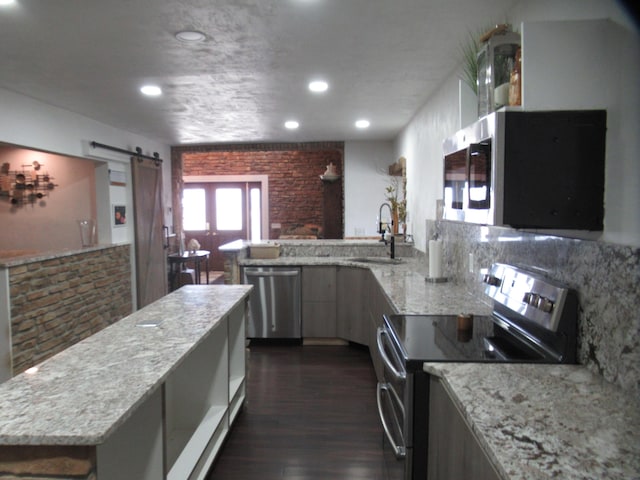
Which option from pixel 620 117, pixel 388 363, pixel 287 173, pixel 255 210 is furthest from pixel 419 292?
pixel 255 210

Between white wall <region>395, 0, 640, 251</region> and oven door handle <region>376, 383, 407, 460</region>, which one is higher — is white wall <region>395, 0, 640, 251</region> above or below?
above

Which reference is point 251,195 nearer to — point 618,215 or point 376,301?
point 376,301

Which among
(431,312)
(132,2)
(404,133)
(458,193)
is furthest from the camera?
(404,133)

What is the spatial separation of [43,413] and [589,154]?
5.65ft

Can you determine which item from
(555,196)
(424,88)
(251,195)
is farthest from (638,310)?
(251,195)

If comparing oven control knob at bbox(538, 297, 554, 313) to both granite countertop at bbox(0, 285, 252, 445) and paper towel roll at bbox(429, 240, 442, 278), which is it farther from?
paper towel roll at bbox(429, 240, 442, 278)

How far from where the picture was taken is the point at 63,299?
4293 millimetres

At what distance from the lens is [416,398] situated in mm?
1594

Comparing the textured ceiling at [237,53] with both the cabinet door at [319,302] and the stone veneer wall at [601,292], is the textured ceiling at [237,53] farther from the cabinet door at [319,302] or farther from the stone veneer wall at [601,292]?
the cabinet door at [319,302]

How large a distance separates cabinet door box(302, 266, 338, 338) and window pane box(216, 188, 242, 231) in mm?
5148

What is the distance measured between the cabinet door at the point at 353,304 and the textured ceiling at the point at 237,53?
1.64m

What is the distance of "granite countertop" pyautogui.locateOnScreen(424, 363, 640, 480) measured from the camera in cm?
91

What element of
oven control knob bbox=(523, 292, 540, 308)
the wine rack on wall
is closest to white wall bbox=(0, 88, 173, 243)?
the wine rack on wall

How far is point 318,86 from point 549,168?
2.55 meters
